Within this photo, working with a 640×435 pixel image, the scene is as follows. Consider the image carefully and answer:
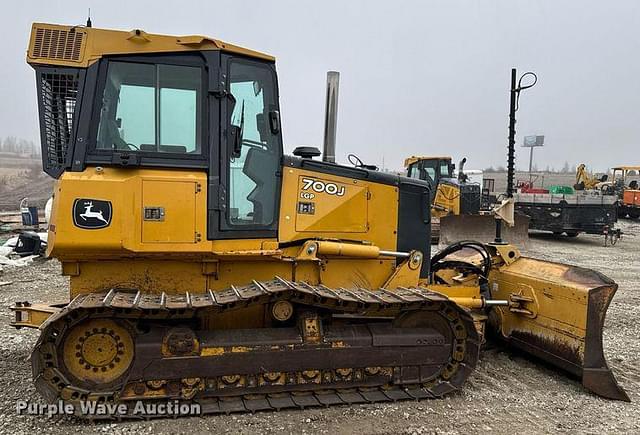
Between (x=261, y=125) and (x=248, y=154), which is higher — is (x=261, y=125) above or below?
above

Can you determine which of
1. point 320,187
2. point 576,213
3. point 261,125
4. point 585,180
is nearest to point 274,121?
point 261,125

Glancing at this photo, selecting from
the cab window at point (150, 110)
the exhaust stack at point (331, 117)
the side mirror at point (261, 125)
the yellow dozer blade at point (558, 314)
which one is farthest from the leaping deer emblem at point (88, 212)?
the yellow dozer blade at point (558, 314)

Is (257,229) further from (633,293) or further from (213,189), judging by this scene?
(633,293)

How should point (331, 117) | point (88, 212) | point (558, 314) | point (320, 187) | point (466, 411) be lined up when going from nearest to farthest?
point (88, 212) < point (466, 411) < point (320, 187) < point (558, 314) < point (331, 117)

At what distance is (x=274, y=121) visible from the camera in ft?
15.0

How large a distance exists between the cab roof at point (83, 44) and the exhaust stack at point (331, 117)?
174cm

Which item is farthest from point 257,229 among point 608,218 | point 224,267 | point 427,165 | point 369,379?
point 608,218

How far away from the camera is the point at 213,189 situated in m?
4.31

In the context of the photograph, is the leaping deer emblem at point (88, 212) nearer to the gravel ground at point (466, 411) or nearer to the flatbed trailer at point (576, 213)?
the gravel ground at point (466, 411)

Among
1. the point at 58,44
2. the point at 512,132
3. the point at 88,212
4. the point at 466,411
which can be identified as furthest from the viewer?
the point at 512,132

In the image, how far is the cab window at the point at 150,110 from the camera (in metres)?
4.22

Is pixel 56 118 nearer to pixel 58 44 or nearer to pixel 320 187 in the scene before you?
pixel 58 44

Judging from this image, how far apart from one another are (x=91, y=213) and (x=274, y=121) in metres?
1.73

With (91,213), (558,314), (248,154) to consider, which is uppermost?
(248,154)
